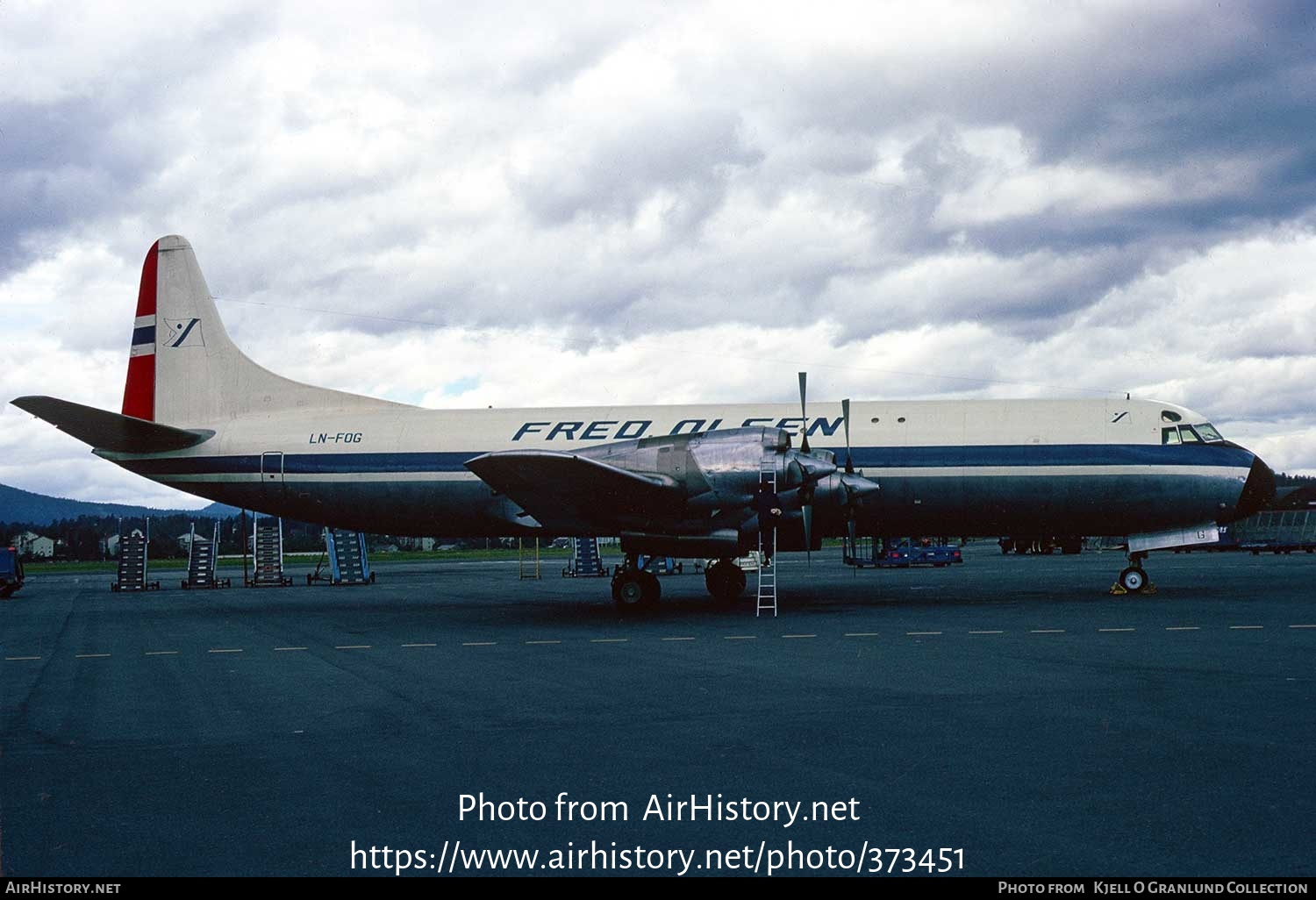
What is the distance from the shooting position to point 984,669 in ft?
41.9

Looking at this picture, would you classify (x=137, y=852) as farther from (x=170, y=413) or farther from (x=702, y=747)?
(x=170, y=413)

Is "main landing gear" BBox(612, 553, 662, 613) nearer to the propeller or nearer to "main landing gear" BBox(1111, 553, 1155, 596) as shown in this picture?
the propeller

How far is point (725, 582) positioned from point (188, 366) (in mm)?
15686

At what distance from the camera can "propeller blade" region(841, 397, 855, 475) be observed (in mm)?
23375

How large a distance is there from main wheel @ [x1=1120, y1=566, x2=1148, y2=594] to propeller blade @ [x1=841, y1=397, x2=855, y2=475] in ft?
24.2

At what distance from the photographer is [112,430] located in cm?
2528

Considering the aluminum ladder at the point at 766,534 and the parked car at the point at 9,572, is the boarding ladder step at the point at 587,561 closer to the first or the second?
the parked car at the point at 9,572

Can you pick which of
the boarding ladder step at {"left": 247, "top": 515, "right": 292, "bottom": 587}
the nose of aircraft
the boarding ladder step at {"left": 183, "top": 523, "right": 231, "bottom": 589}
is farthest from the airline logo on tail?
the nose of aircraft

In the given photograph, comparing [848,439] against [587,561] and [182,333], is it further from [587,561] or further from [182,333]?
[587,561]

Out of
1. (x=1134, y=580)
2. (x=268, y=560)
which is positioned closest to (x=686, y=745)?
(x=1134, y=580)

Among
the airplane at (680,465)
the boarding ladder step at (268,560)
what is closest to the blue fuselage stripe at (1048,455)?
the airplane at (680,465)

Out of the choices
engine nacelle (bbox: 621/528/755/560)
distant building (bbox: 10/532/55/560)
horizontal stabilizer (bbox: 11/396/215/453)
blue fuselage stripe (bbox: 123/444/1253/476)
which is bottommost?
distant building (bbox: 10/532/55/560)

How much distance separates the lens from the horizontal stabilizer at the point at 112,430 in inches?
931

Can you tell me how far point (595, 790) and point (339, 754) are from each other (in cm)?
264
